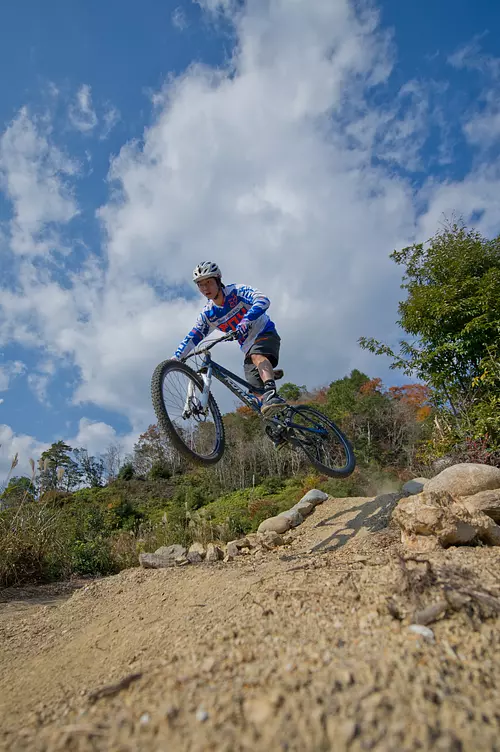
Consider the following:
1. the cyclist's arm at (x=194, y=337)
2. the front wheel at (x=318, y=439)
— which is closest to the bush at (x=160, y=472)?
the front wheel at (x=318, y=439)

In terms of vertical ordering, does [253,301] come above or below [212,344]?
above

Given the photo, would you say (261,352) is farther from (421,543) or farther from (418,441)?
(418,441)

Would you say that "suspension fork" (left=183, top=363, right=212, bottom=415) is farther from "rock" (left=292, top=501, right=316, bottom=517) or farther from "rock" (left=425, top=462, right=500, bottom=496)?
"rock" (left=292, top=501, right=316, bottom=517)

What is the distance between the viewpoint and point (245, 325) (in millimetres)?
4996

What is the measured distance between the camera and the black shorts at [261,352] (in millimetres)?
5250

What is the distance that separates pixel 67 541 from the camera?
7.62 metres

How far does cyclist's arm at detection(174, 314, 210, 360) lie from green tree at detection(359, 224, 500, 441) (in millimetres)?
5338

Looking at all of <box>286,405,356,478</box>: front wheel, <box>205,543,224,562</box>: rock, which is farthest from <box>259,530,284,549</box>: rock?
<box>286,405,356,478</box>: front wheel

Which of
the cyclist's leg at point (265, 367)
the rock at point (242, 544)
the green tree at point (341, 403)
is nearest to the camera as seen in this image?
the cyclist's leg at point (265, 367)

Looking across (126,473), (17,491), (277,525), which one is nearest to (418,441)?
(277,525)

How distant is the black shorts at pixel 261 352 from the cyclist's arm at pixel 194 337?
66 cm

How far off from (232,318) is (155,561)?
333 centimetres

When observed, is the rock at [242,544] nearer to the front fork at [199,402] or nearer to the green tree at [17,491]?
the front fork at [199,402]

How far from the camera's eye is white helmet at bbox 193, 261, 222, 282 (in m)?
5.08
